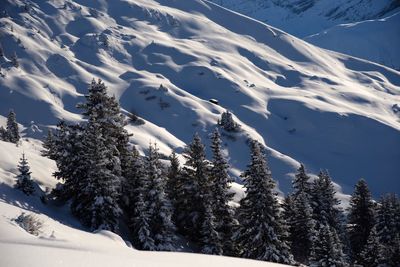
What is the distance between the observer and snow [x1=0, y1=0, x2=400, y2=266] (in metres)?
98.5

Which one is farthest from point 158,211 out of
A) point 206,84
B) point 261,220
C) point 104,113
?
point 206,84

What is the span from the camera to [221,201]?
30969 mm

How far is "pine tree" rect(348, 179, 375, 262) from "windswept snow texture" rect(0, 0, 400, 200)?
41812 millimetres

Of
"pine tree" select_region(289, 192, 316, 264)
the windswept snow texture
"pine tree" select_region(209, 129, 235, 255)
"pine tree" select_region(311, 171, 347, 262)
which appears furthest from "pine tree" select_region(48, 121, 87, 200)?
the windswept snow texture

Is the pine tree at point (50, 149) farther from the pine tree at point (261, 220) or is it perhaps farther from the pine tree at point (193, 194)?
the pine tree at point (261, 220)

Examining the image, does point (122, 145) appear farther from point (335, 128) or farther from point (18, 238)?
point (335, 128)

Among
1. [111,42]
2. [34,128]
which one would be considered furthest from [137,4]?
[34,128]

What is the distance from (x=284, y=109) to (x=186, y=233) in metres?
91.6

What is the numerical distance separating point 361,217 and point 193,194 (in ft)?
73.4

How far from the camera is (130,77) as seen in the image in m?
129

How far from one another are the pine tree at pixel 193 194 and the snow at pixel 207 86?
93.3ft

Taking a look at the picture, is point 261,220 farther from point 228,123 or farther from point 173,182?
point 228,123

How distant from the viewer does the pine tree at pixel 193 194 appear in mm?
30938

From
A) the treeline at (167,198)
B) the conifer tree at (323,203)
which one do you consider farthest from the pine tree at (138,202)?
the conifer tree at (323,203)
